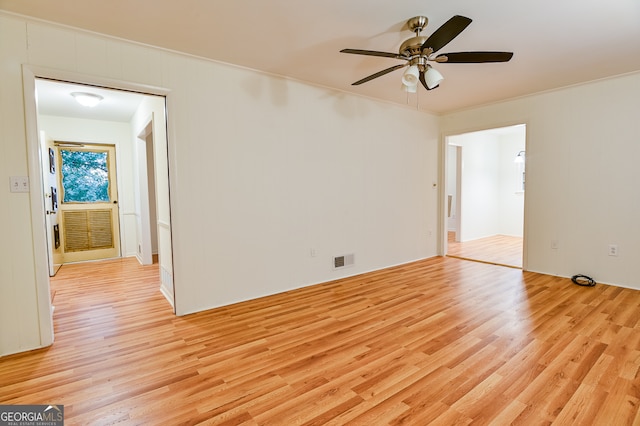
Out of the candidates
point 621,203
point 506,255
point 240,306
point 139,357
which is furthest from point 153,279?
point 621,203

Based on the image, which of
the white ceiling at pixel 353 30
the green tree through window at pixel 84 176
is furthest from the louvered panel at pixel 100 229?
the white ceiling at pixel 353 30

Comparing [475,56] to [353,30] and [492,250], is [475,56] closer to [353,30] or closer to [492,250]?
[353,30]

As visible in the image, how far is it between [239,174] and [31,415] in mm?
2339

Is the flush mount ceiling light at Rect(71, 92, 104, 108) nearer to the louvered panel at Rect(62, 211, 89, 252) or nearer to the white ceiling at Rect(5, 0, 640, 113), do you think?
the white ceiling at Rect(5, 0, 640, 113)

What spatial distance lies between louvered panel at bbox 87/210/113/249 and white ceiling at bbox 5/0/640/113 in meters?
4.15

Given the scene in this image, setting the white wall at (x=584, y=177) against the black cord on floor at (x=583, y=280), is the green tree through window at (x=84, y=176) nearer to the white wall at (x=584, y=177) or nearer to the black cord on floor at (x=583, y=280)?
the white wall at (x=584, y=177)

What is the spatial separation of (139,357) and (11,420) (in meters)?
0.70

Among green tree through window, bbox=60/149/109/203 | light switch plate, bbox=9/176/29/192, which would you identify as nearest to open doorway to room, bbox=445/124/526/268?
light switch plate, bbox=9/176/29/192

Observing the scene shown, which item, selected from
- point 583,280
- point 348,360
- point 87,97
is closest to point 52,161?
point 87,97

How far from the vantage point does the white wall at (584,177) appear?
3.69 meters

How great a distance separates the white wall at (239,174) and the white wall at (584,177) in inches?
69.4

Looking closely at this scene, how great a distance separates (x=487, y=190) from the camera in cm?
752

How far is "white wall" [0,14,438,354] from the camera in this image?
2352mm

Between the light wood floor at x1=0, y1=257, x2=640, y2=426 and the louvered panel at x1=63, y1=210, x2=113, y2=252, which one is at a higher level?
the louvered panel at x1=63, y1=210, x2=113, y2=252
